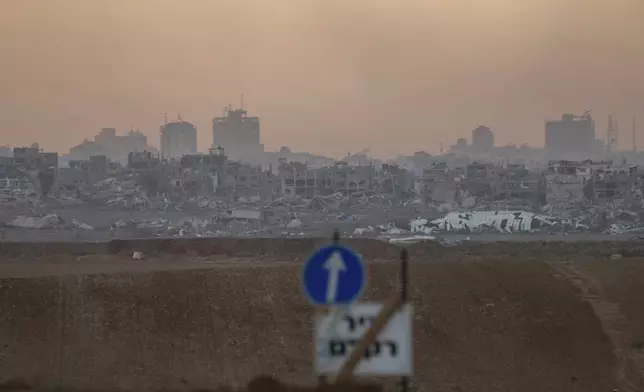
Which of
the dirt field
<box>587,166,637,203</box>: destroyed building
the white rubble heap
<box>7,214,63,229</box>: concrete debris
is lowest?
the dirt field

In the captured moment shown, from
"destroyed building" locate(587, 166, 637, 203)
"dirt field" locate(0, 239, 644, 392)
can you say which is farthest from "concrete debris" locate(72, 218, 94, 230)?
"destroyed building" locate(587, 166, 637, 203)

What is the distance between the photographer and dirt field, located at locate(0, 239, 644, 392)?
19188 mm

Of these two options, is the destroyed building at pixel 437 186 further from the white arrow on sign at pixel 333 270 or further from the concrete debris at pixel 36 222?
the white arrow on sign at pixel 333 270

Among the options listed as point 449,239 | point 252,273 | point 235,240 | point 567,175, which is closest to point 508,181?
point 567,175

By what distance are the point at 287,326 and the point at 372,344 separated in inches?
658

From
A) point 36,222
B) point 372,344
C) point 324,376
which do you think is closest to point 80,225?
point 36,222

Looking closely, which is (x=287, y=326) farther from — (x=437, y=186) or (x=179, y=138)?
(x=179, y=138)

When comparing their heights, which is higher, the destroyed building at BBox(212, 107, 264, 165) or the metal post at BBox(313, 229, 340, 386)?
the destroyed building at BBox(212, 107, 264, 165)

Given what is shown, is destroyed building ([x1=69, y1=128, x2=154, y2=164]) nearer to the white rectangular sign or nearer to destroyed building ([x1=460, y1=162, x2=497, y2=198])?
destroyed building ([x1=460, y1=162, x2=497, y2=198])

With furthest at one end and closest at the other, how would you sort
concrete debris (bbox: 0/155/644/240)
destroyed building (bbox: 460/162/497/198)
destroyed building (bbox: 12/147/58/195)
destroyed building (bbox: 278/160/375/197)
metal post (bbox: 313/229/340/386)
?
destroyed building (bbox: 460/162/497/198)
destroyed building (bbox: 278/160/375/197)
destroyed building (bbox: 12/147/58/195)
concrete debris (bbox: 0/155/644/240)
metal post (bbox: 313/229/340/386)

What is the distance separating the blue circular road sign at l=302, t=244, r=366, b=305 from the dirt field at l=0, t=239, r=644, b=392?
33.8 feet

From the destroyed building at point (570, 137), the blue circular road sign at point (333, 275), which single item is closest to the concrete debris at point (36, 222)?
the blue circular road sign at point (333, 275)

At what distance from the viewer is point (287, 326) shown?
896 inches

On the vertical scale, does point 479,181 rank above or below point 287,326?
above
